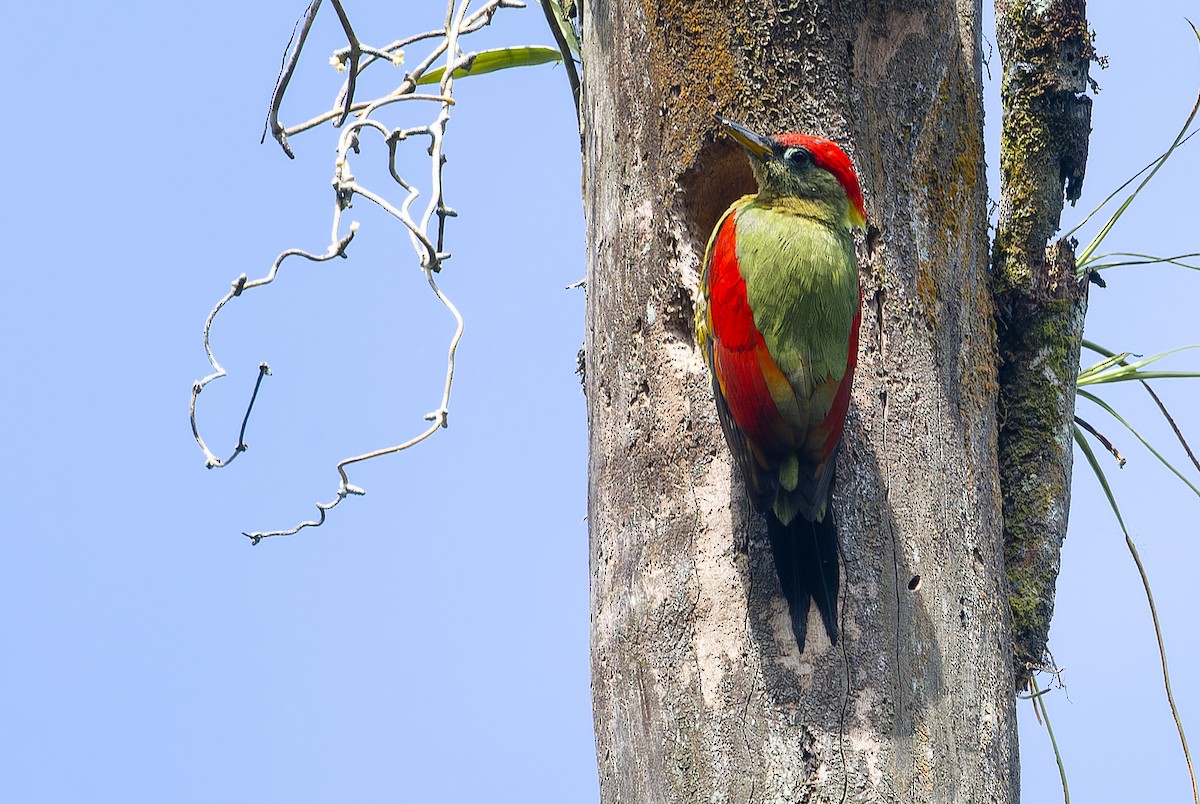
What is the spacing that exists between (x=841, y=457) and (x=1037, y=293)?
40.1 inches

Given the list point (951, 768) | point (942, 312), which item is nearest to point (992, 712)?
point (951, 768)

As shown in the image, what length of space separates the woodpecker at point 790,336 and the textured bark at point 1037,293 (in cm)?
73

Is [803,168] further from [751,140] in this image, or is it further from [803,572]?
[803,572]

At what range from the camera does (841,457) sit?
3367mm

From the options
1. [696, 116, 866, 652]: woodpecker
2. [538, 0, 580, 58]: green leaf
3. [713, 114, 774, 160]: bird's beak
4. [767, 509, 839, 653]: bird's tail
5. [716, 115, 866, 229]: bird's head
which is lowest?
[767, 509, 839, 653]: bird's tail

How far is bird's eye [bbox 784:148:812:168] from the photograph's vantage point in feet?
11.4

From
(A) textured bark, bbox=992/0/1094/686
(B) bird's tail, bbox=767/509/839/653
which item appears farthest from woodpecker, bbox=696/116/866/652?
(A) textured bark, bbox=992/0/1094/686

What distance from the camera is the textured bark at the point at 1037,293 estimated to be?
12.6ft

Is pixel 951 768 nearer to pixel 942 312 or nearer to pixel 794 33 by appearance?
pixel 942 312

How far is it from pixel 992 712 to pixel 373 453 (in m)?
1.76


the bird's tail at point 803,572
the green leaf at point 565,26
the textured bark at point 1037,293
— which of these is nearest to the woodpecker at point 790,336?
the bird's tail at point 803,572

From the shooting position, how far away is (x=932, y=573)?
3307 mm

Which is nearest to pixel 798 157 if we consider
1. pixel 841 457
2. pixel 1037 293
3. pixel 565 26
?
pixel 841 457

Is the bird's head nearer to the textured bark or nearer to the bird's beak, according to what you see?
the bird's beak
